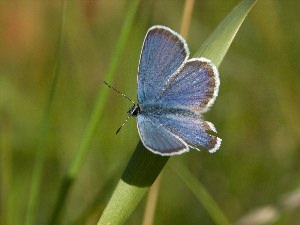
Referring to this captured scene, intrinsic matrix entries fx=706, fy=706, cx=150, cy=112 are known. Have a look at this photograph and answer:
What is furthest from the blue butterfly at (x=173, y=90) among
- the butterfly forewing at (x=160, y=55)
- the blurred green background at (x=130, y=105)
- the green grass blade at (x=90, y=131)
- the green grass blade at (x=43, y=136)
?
the blurred green background at (x=130, y=105)

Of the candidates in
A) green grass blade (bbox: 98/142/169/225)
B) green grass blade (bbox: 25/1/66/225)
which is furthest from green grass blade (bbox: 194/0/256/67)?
green grass blade (bbox: 25/1/66/225)

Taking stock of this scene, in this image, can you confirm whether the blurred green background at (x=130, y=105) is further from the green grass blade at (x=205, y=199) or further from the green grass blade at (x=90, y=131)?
the green grass blade at (x=90, y=131)

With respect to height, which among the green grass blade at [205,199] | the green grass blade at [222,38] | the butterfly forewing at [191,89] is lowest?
the green grass blade at [205,199]

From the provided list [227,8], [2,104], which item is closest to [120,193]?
[2,104]

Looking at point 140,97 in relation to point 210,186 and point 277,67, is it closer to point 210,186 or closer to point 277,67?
point 210,186

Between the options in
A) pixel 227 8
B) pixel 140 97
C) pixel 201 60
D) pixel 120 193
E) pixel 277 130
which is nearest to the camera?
pixel 120 193

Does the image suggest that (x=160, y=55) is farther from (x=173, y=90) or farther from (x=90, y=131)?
→ (x=90, y=131)
